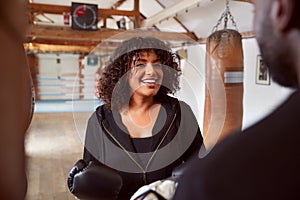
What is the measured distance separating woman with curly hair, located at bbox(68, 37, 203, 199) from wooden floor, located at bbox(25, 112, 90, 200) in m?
0.84

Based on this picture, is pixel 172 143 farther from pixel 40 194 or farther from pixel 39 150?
pixel 39 150

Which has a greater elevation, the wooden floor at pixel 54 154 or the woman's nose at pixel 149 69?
the woman's nose at pixel 149 69

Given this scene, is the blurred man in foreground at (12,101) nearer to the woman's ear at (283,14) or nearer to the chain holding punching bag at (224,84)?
the woman's ear at (283,14)

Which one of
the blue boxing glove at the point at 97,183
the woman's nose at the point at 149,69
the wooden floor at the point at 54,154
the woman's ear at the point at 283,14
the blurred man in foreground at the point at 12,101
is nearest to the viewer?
the blurred man in foreground at the point at 12,101

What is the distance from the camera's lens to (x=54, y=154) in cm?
486

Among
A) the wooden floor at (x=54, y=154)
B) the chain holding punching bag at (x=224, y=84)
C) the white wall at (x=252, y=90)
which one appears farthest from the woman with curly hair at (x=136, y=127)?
the white wall at (x=252, y=90)

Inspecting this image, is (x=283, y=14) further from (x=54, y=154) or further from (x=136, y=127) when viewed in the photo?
(x=54, y=154)

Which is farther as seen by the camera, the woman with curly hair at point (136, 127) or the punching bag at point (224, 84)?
the punching bag at point (224, 84)

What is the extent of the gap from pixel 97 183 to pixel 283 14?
0.95 m

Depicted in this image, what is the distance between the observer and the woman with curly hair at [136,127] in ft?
4.11

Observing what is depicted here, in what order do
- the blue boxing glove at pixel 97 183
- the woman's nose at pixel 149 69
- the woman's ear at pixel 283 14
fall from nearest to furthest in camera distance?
the woman's ear at pixel 283 14 → the blue boxing glove at pixel 97 183 → the woman's nose at pixel 149 69

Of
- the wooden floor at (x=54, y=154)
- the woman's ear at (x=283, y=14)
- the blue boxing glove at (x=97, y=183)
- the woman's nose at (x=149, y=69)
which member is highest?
the woman's ear at (x=283, y=14)

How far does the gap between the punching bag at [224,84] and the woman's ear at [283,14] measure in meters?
2.04

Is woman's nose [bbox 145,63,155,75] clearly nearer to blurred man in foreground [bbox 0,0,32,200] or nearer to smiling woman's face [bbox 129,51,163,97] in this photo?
smiling woman's face [bbox 129,51,163,97]
